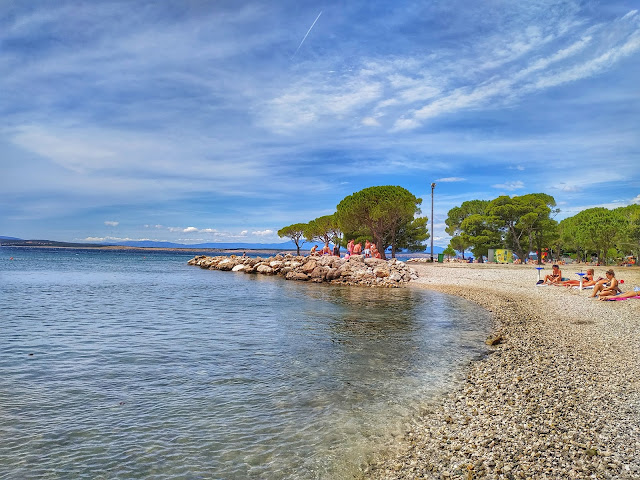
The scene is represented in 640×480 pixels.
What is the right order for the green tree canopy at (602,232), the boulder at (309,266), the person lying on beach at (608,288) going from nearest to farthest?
the person lying on beach at (608,288)
the boulder at (309,266)
the green tree canopy at (602,232)

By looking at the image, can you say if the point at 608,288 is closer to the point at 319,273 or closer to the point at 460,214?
the point at 319,273

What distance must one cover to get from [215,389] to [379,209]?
148 ft

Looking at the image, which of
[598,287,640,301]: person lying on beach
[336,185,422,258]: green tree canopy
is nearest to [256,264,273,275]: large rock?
[336,185,422,258]: green tree canopy

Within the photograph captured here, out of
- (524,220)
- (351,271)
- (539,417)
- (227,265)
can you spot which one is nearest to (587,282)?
(351,271)

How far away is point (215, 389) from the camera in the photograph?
27.6 feet

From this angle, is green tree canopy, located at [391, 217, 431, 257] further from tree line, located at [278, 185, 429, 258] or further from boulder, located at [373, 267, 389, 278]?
boulder, located at [373, 267, 389, 278]

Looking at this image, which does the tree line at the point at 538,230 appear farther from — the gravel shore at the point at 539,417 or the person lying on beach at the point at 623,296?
the gravel shore at the point at 539,417

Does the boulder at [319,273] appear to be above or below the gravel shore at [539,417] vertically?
above

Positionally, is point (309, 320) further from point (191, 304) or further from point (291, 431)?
point (291, 431)

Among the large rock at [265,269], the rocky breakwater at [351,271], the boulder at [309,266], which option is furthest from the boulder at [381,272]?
the large rock at [265,269]

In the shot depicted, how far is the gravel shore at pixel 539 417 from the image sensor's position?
4934 millimetres

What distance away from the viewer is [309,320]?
1717 centimetres

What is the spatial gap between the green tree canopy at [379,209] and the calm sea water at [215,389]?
35.4 m

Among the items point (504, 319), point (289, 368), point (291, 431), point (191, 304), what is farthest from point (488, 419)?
point (191, 304)
